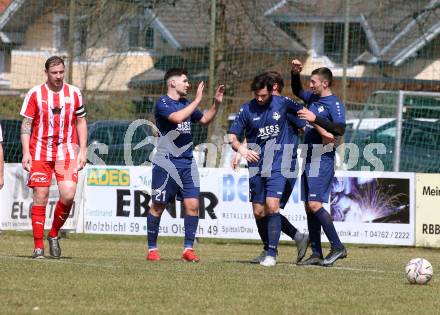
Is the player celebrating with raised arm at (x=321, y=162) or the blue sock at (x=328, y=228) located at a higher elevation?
the player celebrating with raised arm at (x=321, y=162)

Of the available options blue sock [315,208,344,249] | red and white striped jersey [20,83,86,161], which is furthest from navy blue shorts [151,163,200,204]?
blue sock [315,208,344,249]

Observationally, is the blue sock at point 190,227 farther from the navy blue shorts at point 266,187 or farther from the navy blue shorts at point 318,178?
the navy blue shorts at point 318,178

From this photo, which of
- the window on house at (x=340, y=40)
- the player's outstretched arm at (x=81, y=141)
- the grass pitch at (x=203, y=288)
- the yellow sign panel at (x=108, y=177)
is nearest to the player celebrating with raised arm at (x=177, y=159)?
the grass pitch at (x=203, y=288)

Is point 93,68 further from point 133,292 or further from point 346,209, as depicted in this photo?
point 133,292

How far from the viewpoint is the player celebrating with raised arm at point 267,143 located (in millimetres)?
11664

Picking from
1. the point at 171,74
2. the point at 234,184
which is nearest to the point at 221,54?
the point at 234,184

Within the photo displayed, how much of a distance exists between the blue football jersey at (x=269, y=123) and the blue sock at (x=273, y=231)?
1.73ft

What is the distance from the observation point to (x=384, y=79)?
2131 centimetres

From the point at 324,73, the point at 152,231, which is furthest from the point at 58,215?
the point at 324,73

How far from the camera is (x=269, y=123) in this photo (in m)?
11.8

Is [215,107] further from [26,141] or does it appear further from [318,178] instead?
[26,141]

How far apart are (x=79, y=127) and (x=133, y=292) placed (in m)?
3.47

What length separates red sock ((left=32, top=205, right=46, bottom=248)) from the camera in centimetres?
1179

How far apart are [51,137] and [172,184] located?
1452 millimetres
